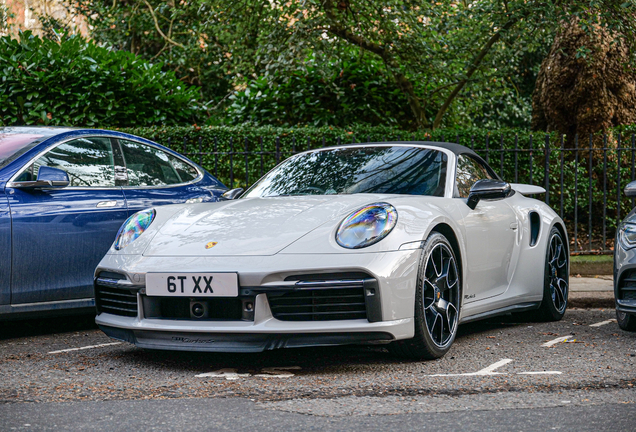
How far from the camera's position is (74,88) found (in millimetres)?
10344

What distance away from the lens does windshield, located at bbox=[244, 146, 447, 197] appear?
17.1 ft

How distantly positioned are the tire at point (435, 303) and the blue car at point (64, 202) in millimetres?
2366

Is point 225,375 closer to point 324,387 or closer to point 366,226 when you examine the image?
point 324,387

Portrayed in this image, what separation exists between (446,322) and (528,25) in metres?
6.68

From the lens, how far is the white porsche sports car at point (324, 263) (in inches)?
164

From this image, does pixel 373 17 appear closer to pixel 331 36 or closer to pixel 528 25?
pixel 331 36

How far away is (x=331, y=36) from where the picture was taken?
10984 millimetres

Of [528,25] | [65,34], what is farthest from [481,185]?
[65,34]

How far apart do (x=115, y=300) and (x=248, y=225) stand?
873 mm

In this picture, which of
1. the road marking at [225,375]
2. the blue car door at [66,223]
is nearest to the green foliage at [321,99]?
the blue car door at [66,223]

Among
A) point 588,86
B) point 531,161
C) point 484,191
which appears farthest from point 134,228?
point 588,86

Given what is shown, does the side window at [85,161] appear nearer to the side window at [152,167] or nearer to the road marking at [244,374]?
the side window at [152,167]

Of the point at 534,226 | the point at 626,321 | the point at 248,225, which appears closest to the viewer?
the point at 248,225

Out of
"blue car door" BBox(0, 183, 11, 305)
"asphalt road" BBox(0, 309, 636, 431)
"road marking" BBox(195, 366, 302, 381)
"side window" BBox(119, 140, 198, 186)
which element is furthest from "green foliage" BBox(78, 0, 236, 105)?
"road marking" BBox(195, 366, 302, 381)
